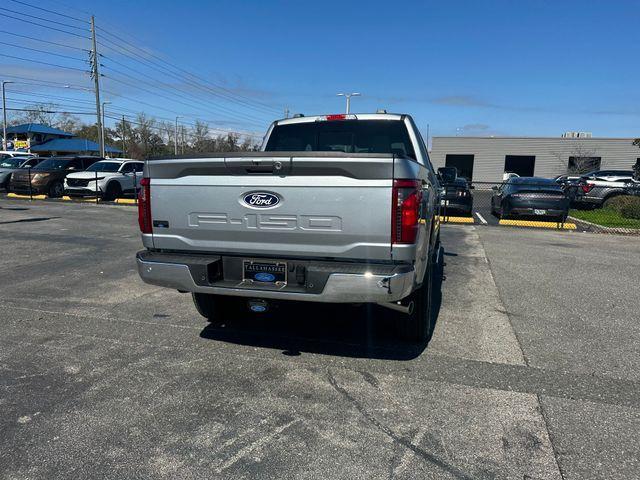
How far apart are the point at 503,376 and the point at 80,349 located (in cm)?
371

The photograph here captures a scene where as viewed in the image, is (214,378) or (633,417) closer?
(633,417)

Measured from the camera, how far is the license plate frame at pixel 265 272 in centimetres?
370

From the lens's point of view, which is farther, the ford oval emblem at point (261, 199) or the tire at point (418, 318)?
the tire at point (418, 318)

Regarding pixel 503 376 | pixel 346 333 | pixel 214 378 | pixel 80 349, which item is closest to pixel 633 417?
pixel 503 376

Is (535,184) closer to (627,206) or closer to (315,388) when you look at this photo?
(627,206)

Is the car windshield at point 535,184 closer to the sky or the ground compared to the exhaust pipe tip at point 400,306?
closer to the sky

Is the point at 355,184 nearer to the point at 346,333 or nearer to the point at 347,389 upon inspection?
the point at 347,389

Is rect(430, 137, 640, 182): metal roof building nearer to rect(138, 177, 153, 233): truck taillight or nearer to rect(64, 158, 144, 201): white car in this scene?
rect(64, 158, 144, 201): white car

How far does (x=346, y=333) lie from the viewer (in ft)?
16.0

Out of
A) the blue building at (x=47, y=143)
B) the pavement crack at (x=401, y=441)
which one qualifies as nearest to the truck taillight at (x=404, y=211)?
the pavement crack at (x=401, y=441)

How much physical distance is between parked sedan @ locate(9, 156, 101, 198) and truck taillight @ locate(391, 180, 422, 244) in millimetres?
20944

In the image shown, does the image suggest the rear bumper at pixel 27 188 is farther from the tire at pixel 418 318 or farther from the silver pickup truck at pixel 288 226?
the tire at pixel 418 318

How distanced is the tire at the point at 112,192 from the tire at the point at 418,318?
18.0 m

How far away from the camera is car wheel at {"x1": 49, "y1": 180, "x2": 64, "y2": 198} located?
20.9m
